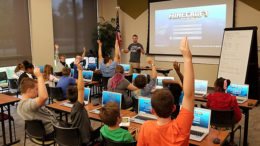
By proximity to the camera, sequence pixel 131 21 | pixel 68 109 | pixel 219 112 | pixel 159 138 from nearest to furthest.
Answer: pixel 159 138, pixel 219 112, pixel 68 109, pixel 131 21

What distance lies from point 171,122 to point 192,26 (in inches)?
292

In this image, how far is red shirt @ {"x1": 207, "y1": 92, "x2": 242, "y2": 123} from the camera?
332cm

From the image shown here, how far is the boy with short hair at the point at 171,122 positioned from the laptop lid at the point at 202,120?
1.35 metres

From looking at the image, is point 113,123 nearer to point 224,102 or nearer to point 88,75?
point 224,102

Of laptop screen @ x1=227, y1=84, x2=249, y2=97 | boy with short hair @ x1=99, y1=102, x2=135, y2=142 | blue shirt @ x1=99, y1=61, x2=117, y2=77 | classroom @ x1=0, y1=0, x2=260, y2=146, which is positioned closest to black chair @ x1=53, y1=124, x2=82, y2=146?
classroom @ x1=0, y1=0, x2=260, y2=146

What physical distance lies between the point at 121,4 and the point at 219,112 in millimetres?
8213

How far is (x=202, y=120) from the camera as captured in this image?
2701 mm

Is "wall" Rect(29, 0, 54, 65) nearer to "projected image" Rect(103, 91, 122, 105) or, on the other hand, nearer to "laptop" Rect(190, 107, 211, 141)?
"projected image" Rect(103, 91, 122, 105)

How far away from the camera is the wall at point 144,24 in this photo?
23.7 ft

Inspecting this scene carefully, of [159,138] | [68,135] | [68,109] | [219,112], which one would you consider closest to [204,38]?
[219,112]

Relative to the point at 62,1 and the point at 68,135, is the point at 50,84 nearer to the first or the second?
the point at 68,135

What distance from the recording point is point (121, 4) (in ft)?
34.0

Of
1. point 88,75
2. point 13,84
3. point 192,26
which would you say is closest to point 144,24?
point 192,26

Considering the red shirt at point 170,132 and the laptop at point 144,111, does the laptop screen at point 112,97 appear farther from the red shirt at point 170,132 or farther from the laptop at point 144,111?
the red shirt at point 170,132
